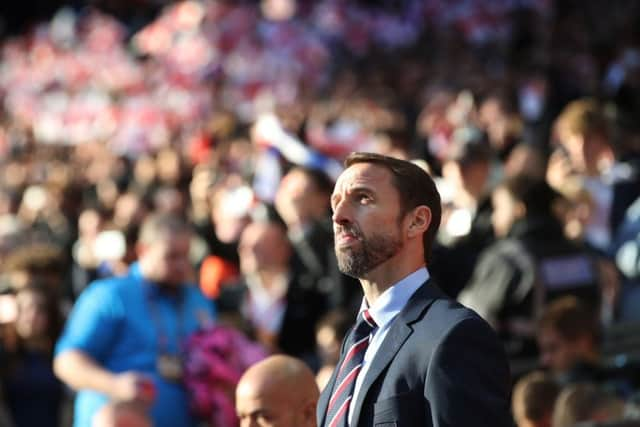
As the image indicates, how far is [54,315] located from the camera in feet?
28.2

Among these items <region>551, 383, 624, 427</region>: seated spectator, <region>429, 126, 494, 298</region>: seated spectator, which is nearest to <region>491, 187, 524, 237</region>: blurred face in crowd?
<region>429, 126, 494, 298</region>: seated spectator

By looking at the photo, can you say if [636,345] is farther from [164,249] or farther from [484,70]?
[484,70]

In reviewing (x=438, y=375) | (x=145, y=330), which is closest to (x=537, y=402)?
(x=145, y=330)

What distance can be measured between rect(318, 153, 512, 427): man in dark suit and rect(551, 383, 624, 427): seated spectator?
198 centimetres

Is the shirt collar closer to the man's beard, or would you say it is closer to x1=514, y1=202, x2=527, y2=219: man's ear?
the man's beard

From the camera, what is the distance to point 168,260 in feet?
23.7

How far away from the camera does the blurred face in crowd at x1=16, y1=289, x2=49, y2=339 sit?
846cm

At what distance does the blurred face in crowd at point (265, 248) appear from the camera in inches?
318

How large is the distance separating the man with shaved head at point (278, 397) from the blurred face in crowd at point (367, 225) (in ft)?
2.32

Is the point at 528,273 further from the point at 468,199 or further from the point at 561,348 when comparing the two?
the point at 468,199

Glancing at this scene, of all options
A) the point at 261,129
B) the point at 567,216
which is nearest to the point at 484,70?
the point at 261,129

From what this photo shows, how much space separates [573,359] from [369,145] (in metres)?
6.09

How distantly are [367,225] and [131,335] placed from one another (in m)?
3.34

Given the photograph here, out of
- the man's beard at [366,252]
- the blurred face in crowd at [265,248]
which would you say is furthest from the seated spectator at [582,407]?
the blurred face in crowd at [265,248]
